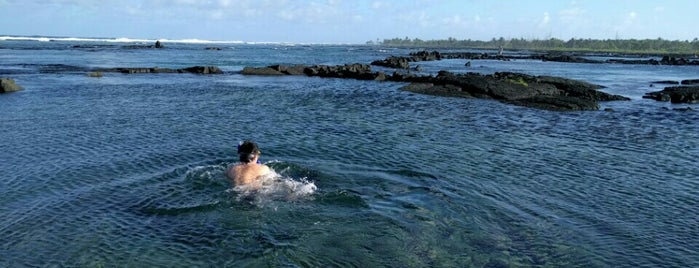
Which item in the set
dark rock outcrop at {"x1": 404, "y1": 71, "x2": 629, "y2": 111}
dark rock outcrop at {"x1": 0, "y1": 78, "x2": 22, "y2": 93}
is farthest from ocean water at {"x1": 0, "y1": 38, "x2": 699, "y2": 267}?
dark rock outcrop at {"x1": 0, "y1": 78, "x2": 22, "y2": 93}

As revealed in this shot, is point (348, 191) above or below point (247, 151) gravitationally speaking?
below

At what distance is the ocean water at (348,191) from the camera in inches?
401

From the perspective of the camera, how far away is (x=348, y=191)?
46.3 feet

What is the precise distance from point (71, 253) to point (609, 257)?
11.0 m

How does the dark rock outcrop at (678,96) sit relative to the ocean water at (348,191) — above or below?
above

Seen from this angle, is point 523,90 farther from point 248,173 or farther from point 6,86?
point 6,86

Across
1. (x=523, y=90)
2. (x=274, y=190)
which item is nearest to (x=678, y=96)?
(x=523, y=90)

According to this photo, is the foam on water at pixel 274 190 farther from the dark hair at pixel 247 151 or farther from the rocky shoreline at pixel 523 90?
the rocky shoreline at pixel 523 90

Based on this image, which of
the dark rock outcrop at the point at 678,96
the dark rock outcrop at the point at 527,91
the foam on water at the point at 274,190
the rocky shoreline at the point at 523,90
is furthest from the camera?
the dark rock outcrop at the point at 678,96

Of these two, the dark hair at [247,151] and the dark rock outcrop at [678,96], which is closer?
the dark hair at [247,151]

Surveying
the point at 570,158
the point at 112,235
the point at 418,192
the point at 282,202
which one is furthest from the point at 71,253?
the point at 570,158

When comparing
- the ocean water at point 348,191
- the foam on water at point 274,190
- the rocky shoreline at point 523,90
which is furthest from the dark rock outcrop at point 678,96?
the foam on water at point 274,190

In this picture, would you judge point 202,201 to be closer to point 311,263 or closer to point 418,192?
point 311,263

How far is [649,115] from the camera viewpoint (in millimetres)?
31344
